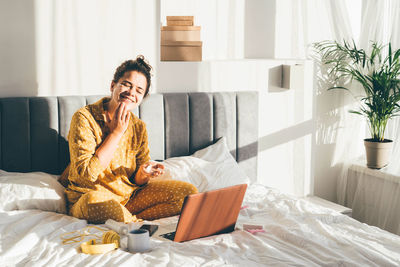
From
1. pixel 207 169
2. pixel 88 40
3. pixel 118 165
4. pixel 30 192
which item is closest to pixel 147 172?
pixel 118 165

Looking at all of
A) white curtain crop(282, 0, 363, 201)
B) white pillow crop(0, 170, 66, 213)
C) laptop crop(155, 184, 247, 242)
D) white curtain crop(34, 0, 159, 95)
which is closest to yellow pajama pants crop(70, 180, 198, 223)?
white pillow crop(0, 170, 66, 213)

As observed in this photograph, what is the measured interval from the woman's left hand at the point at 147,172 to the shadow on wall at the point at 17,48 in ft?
2.56

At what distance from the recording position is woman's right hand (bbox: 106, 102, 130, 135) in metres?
2.22

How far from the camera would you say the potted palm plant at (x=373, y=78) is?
3324 millimetres

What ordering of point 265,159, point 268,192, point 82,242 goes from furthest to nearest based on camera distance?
point 265,159 → point 268,192 → point 82,242

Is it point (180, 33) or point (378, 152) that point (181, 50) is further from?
point (378, 152)

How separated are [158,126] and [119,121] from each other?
60 cm

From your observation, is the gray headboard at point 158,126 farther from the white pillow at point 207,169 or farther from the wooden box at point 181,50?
the wooden box at point 181,50

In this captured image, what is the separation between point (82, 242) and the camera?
70.8 inches

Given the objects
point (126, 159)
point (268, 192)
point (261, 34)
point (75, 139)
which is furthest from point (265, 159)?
point (75, 139)

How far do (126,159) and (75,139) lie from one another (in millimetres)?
346

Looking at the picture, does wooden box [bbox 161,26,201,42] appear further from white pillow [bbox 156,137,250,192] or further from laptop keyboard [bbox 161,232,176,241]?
laptop keyboard [bbox 161,232,176,241]

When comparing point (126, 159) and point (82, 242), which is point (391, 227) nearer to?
point (126, 159)

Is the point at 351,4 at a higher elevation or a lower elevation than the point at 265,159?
higher
